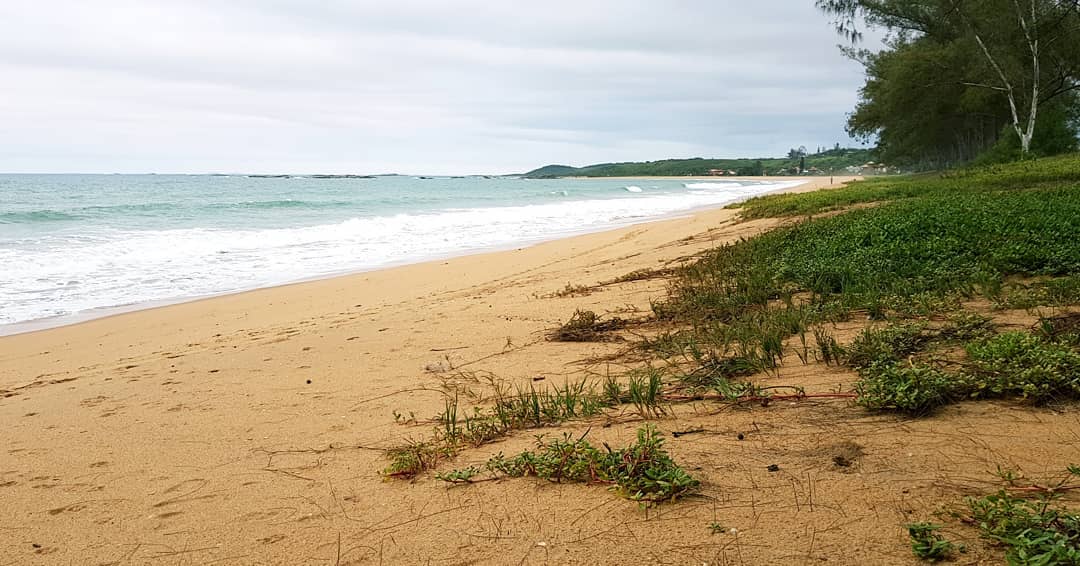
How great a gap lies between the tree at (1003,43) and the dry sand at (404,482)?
77.2 ft

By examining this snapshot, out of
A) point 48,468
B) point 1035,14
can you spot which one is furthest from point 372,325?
point 1035,14

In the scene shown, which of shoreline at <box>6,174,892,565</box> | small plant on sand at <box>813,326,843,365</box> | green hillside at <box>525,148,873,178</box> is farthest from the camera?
green hillside at <box>525,148,873,178</box>

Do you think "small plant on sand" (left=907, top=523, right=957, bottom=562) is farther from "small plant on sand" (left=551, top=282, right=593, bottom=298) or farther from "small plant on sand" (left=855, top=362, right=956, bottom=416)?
"small plant on sand" (left=551, top=282, right=593, bottom=298)

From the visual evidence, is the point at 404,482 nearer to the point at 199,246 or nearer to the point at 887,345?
the point at 887,345

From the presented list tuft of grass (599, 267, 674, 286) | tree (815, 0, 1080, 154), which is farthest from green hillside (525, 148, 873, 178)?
tuft of grass (599, 267, 674, 286)

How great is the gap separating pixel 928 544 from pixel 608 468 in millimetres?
1181

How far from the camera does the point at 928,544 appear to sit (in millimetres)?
2219

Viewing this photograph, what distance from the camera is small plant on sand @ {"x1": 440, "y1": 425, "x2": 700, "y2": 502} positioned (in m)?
2.79

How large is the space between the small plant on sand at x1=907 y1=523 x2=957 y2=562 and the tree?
24.7 meters

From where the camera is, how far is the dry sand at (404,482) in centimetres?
255

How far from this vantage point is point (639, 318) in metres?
6.35

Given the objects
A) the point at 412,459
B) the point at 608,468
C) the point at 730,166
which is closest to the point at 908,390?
the point at 608,468

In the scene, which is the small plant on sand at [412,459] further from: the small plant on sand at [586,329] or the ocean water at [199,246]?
the ocean water at [199,246]

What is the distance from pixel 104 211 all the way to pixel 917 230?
33.5 metres
